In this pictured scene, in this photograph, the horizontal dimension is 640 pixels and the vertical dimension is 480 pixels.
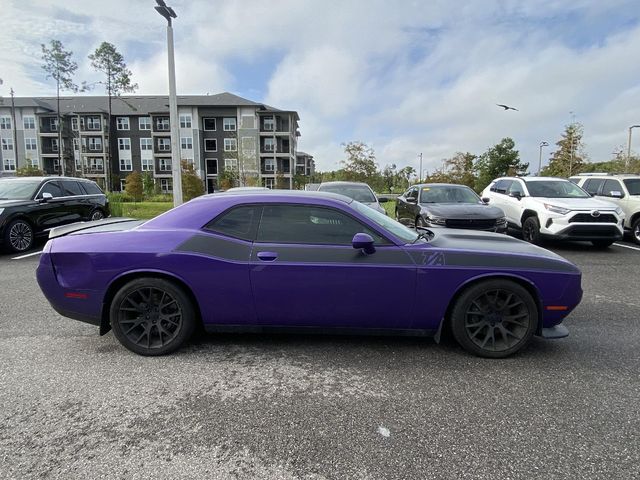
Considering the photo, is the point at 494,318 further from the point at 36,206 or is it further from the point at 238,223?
the point at 36,206

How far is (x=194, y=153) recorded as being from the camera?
182 ft

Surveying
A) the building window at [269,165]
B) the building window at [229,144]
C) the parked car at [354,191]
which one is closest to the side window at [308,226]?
the parked car at [354,191]

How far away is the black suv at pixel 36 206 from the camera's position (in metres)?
8.29

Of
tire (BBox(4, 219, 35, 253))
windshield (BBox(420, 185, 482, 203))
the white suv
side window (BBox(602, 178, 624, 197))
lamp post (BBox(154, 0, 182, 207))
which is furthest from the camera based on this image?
lamp post (BBox(154, 0, 182, 207))

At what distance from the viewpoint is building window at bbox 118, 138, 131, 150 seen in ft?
190

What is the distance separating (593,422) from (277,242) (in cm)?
261

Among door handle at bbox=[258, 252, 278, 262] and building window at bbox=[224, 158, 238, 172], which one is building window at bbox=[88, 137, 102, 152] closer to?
building window at bbox=[224, 158, 238, 172]

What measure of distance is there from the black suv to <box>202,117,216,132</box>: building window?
4800cm

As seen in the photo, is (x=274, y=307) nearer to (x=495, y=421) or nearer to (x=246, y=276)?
(x=246, y=276)

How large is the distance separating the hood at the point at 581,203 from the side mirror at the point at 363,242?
7271 mm

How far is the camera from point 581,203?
342 inches

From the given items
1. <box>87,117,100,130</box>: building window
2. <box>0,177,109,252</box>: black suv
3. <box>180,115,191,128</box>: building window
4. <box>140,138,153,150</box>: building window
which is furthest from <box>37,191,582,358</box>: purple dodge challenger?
<box>87,117,100,130</box>: building window

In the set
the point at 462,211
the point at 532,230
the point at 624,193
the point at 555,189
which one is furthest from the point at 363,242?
the point at 624,193

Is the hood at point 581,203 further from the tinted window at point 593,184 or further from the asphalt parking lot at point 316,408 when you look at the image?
the asphalt parking lot at point 316,408
